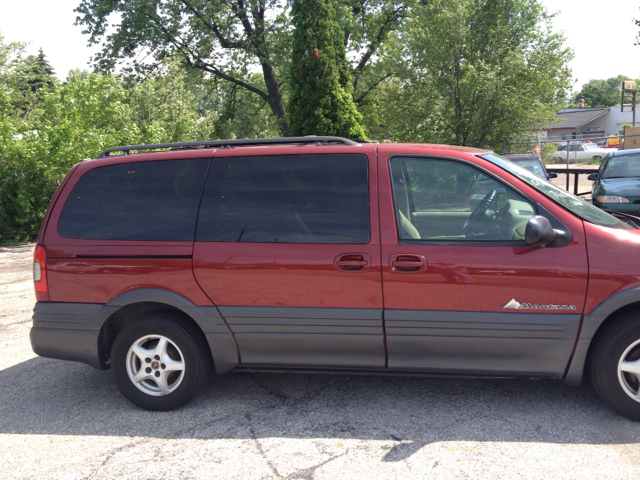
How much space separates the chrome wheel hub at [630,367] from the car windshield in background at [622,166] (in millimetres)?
9425

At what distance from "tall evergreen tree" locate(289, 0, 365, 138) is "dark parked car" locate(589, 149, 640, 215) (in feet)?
18.1

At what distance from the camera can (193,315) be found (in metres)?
3.95

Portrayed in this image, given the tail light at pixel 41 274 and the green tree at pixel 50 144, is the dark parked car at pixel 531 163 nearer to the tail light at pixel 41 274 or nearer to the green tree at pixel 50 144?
the green tree at pixel 50 144

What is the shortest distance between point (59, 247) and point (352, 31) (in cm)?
1850

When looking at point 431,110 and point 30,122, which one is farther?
point 431,110

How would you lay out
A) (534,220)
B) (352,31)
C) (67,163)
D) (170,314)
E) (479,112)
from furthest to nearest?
(352,31) < (479,112) < (67,163) < (170,314) < (534,220)

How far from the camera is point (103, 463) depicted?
11.0ft

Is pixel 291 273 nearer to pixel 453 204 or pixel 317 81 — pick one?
pixel 453 204

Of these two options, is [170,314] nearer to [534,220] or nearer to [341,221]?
[341,221]

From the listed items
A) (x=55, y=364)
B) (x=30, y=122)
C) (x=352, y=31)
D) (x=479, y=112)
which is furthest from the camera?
(x=352, y=31)

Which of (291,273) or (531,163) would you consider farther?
(531,163)

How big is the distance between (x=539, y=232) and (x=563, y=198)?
0.64 m

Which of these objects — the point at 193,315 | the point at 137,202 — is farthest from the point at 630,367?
the point at 137,202

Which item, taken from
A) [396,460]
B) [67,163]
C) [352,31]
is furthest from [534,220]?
[352,31]
